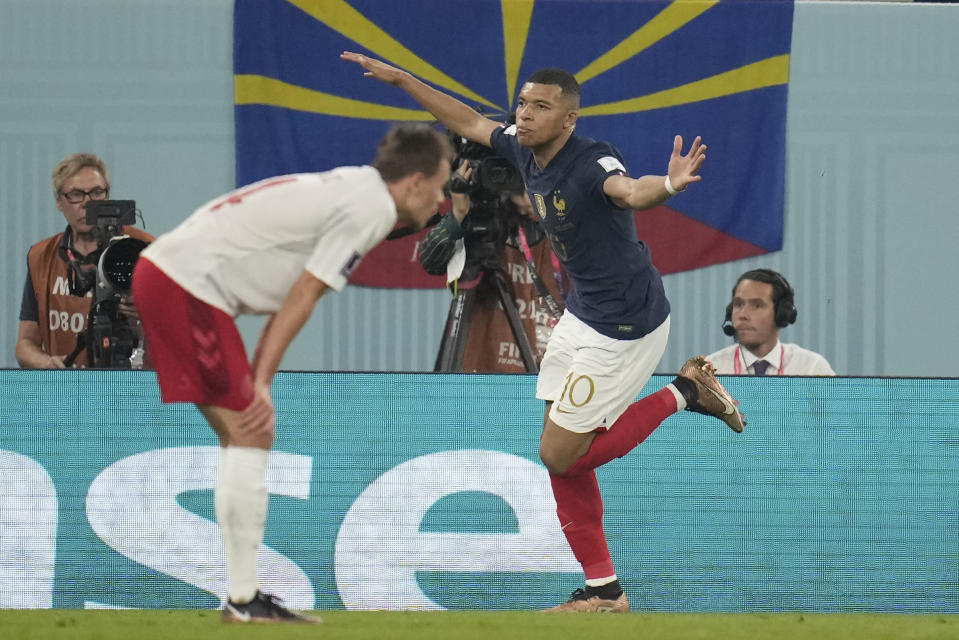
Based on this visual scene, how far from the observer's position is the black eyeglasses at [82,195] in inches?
235

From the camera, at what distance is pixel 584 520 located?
4598mm

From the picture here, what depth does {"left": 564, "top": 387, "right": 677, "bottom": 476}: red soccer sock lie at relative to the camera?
4609 millimetres

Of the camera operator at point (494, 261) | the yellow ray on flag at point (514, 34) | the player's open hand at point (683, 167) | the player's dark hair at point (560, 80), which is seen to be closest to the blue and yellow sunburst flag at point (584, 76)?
the yellow ray on flag at point (514, 34)

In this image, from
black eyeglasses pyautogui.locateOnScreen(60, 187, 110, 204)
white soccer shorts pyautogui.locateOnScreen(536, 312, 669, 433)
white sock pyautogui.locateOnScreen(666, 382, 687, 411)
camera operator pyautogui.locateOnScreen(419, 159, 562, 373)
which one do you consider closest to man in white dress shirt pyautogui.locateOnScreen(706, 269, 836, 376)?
camera operator pyautogui.locateOnScreen(419, 159, 562, 373)

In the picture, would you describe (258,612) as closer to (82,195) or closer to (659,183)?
(659,183)

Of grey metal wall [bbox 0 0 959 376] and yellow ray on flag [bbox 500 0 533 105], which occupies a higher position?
yellow ray on flag [bbox 500 0 533 105]

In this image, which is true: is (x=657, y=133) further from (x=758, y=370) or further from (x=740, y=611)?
(x=740, y=611)

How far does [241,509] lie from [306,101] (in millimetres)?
4174

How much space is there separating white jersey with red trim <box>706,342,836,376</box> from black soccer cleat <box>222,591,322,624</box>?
297 centimetres

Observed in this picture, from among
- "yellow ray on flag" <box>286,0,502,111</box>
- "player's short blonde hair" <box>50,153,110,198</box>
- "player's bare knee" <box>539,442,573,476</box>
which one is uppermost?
"yellow ray on flag" <box>286,0,502,111</box>

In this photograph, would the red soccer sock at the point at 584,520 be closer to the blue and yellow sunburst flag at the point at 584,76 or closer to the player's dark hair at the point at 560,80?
the player's dark hair at the point at 560,80

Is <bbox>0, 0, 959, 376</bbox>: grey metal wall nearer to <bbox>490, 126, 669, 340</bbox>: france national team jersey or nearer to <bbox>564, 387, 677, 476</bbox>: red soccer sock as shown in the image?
<bbox>564, 387, 677, 476</bbox>: red soccer sock

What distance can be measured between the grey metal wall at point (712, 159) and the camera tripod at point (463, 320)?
1.42 m

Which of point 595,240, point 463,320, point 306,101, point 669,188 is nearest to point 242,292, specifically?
point 669,188
